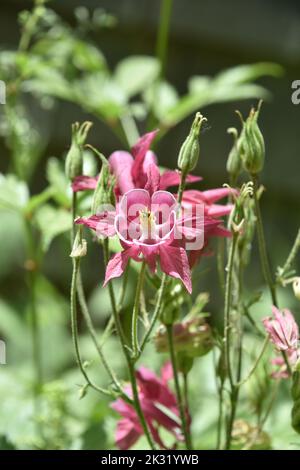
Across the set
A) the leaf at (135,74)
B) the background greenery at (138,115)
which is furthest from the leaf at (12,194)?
the leaf at (135,74)

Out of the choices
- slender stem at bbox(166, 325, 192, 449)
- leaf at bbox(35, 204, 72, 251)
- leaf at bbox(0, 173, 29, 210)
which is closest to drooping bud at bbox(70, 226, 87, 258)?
slender stem at bbox(166, 325, 192, 449)

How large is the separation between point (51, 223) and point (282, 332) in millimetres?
307

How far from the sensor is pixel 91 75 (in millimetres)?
1179

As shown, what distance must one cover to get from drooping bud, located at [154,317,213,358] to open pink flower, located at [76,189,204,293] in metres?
0.09

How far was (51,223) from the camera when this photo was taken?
2.56ft

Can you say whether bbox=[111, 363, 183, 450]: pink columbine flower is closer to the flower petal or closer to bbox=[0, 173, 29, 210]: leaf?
the flower petal

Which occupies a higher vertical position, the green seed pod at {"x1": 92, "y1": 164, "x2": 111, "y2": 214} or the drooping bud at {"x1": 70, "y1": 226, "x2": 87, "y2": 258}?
the green seed pod at {"x1": 92, "y1": 164, "x2": 111, "y2": 214}

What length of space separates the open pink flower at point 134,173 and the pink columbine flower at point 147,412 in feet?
0.53

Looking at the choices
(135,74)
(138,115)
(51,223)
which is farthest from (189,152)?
(138,115)

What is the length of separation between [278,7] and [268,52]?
109 millimetres

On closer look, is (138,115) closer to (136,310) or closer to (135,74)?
(135,74)

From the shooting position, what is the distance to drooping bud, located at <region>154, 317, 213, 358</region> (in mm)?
608

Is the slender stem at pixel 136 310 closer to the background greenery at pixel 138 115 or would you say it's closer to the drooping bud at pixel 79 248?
the drooping bud at pixel 79 248

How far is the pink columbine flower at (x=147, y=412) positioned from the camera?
65 centimetres
